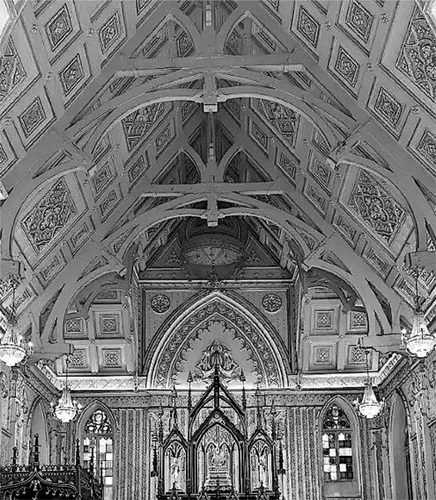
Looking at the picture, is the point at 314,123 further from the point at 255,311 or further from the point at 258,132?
the point at 255,311

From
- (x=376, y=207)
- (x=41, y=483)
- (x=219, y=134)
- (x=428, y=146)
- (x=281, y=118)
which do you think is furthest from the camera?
(x=219, y=134)

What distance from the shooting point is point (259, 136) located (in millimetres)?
22609

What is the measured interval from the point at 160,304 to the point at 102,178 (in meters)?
8.80

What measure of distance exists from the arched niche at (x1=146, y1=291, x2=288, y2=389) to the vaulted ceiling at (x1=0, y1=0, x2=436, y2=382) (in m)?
4.59

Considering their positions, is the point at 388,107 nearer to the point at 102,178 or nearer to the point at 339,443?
the point at 102,178

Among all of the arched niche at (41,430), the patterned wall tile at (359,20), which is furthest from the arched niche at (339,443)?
the patterned wall tile at (359,20)

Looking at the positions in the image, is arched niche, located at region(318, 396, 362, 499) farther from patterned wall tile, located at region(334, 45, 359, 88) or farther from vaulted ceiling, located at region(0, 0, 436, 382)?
patterned wall tile, located at region(334, 45, 359, 88)

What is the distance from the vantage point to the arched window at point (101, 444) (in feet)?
91.2

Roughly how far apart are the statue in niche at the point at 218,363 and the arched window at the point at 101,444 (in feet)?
10.6

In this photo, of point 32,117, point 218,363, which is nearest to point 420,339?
point 32,117

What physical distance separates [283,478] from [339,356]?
420 cm

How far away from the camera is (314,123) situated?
18.0m

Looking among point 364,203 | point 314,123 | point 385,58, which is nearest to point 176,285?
point 364,203

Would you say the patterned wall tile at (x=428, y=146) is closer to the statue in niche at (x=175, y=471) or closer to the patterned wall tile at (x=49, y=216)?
the patterned wall tile at (x=49, y=216)
